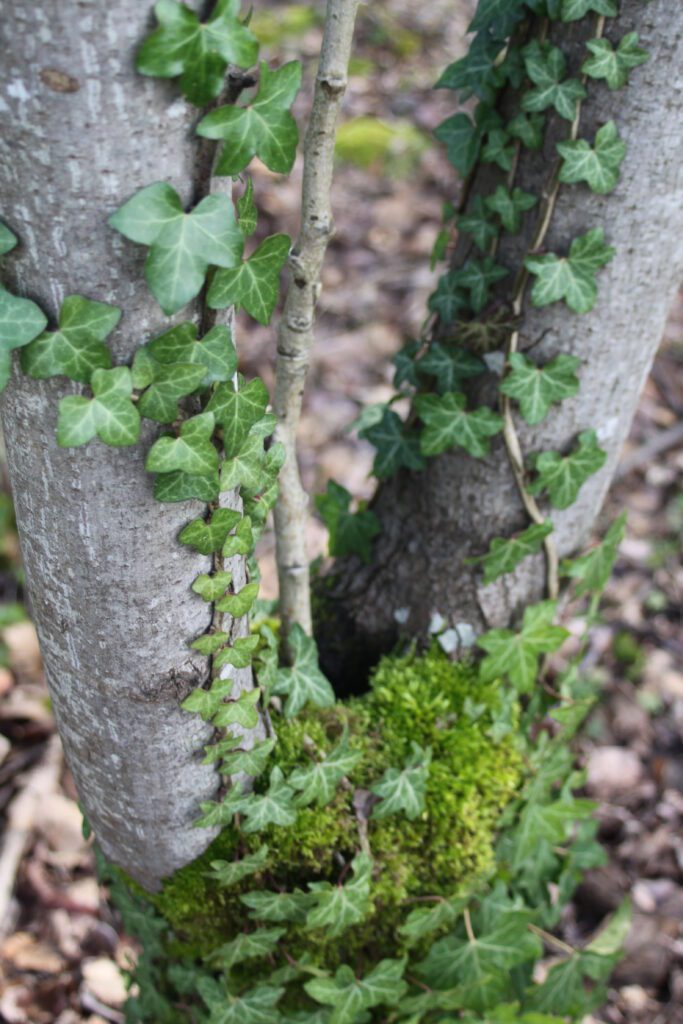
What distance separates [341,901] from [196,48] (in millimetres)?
1044

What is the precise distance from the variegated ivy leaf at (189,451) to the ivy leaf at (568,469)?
2.07 feet

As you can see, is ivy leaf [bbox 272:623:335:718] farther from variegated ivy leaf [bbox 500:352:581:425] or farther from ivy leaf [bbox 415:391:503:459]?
variegated ivy leaf [bbox 500:352:581:425]

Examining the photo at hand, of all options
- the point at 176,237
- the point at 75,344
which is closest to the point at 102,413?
the point at 75,344

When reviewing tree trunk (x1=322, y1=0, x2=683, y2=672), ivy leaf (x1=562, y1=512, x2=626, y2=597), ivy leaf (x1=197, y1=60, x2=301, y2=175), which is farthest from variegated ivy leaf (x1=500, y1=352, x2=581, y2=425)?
ivy leaf (x1=197, y1=60, x2=301, y2=175)

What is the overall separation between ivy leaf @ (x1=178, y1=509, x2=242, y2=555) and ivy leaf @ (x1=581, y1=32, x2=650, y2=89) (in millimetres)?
699

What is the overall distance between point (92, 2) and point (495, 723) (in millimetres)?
1145

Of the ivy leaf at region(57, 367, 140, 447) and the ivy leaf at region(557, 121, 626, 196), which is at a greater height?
the ivy leaf at region(557, 121, 626, 196)

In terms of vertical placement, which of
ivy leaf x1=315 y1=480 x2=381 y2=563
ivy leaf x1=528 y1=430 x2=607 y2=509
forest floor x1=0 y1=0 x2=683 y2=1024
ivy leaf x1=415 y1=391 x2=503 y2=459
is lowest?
forest floor x1=0 y1=0 x2=683 y2=1024

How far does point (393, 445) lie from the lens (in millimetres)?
1436

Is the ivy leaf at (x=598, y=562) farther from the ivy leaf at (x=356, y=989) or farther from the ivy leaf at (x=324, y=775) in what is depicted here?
the ivy leaf at (x=356, y=989)

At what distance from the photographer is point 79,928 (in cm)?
201

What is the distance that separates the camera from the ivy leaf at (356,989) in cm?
121

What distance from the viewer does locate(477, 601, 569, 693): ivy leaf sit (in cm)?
139

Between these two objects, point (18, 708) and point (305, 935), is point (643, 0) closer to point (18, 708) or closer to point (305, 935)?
point (305, 935)
